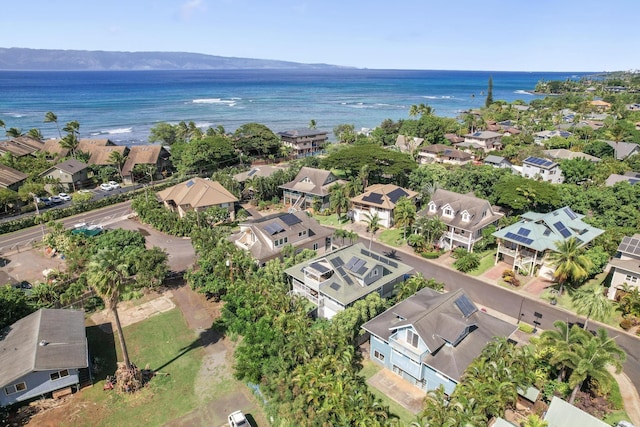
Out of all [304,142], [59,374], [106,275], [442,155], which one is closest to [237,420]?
[106,275]

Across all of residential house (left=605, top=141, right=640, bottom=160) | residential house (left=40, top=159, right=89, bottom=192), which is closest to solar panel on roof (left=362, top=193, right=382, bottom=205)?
residential house (left=40, top=159, right=89, bottom=192)

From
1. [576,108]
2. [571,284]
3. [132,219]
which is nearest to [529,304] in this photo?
[571,284]

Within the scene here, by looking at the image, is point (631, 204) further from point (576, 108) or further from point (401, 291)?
point (576, 108)

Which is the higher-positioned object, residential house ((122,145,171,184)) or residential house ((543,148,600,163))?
residential house ((543,148,600,163))

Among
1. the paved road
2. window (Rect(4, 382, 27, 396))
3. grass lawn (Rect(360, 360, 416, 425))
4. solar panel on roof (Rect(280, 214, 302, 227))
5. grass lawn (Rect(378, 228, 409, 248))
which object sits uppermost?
solar panel on roof (Rect(280, 214, 302, 227))

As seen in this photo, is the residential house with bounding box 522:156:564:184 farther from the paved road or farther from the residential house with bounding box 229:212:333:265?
the residential house with bounding box 229:212:333:265

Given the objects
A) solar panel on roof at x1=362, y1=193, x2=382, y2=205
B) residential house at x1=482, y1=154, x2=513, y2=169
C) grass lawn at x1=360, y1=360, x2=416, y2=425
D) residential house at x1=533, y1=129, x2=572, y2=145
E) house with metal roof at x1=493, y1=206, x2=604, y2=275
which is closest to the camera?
grass lawn at x1=360, y1=360, x2=416, y2=425

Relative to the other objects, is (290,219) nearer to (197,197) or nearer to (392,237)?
(392,237)

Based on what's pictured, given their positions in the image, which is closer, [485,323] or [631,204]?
[485,323]
